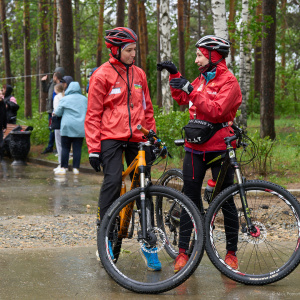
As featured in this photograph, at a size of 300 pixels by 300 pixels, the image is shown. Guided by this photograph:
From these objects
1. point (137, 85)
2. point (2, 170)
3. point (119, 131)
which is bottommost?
point (2, 170)

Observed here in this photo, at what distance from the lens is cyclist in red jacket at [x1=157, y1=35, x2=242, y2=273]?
470cm

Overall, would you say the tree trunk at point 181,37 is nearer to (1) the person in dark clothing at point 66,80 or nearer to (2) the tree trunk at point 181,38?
(2) the tree trunk at point 181,38

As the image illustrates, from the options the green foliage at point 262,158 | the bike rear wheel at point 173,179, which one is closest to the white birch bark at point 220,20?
the green foliage at point 262,158

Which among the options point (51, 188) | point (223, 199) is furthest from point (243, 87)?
point (223, 199)

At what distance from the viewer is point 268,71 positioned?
1655 centimetres

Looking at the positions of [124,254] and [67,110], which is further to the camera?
[67,110]

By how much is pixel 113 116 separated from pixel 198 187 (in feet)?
3.20

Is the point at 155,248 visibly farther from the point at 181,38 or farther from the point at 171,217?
the point at 181,38

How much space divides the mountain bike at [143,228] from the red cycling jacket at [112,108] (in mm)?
176

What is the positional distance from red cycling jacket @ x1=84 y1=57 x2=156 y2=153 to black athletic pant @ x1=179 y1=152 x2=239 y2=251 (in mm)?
556

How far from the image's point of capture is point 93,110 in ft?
16.5

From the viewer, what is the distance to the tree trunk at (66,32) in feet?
55.6

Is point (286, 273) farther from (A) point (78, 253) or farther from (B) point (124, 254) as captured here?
(A) point (78, 253)

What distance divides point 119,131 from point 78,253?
1390 mm
